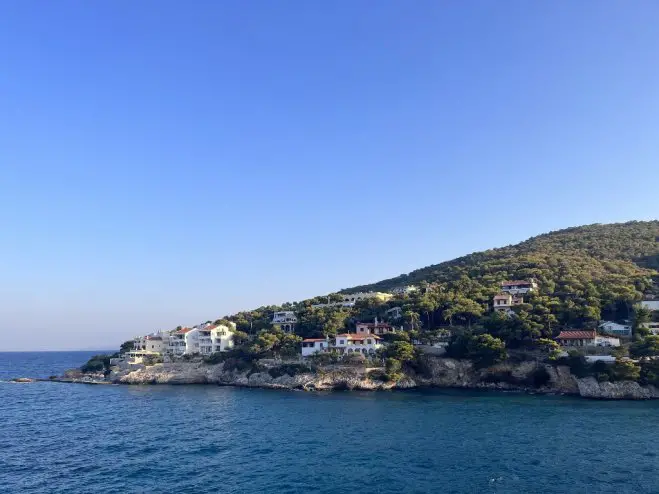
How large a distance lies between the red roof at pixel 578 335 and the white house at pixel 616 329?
6.47 m

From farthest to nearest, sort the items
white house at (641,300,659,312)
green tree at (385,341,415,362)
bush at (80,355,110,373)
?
bush at (80,355,110,373) < white house at (641,300,659,312) < green tree at (385,341,415,362)

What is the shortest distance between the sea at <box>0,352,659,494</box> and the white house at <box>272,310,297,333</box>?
36584mm

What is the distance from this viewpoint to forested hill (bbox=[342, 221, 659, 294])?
85750 millimetres

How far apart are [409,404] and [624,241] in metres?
91.3

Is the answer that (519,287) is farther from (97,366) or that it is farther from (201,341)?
(97,366)

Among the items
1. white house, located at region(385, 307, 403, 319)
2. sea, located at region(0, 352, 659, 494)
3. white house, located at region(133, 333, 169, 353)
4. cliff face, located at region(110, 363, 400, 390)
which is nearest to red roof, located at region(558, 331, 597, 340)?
sea, located at region(0, 352, 659, 494)

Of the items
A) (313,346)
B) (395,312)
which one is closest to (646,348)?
(395,312)

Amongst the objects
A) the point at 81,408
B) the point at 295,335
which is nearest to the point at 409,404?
the point at 295,335

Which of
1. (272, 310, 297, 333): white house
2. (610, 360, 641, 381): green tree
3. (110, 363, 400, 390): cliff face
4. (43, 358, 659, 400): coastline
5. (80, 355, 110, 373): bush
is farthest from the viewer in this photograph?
(272, 310, 297, 333): white house

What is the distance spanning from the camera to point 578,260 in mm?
100062

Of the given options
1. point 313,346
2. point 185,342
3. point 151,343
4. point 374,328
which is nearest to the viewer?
point 313,346

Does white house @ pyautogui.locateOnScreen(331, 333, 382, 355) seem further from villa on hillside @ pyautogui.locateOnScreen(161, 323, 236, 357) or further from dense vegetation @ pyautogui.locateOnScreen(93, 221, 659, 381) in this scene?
villa on hillside @ pyautogui.locateOnScreen(161, 323, 236, 357)

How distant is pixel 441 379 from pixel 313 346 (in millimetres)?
21739

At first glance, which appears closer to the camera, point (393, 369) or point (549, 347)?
point (549, 347)
